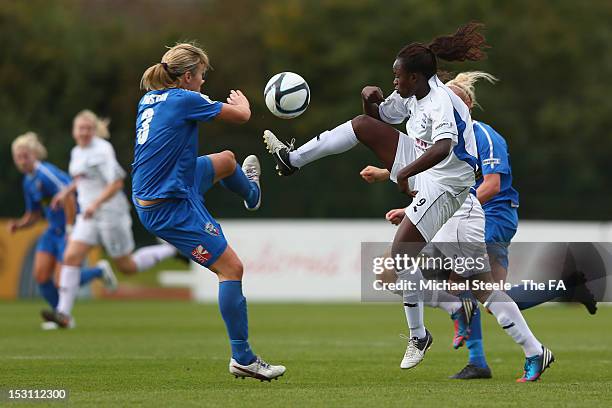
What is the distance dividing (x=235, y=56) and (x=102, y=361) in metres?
32.5

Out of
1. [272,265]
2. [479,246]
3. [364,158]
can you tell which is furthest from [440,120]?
[364,158]

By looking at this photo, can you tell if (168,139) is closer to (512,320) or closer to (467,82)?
(467,82)

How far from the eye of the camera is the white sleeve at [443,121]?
7875mm

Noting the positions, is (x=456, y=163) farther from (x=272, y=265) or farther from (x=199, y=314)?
(x=272, y=265)

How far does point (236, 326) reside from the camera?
8000 mm

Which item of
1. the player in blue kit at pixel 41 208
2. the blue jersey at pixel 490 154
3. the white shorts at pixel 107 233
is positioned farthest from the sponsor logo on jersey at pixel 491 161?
the player in blue kit at pixel 41 208

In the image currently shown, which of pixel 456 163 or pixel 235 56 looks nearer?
pixel 456 163

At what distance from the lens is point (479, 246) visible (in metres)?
9.02

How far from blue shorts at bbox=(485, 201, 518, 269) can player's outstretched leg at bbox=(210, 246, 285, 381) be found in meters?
2.39

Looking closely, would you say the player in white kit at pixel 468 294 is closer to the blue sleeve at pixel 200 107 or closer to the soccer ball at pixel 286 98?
the soccer ball at pixel 286 98

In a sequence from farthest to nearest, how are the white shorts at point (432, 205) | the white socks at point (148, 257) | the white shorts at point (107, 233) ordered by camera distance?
the white socks at point (148, 257), the white shorts at point (107, 233), the white shorts at point (432, 205)

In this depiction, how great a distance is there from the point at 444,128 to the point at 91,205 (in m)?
7.09

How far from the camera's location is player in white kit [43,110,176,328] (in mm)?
13977

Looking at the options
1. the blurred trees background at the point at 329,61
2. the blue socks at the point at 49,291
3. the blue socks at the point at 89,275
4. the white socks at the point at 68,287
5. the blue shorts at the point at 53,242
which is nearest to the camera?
the white socks at the point at 68,287
